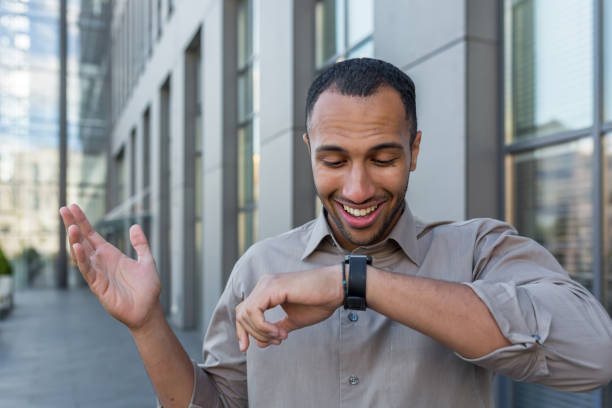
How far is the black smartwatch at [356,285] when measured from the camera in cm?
117

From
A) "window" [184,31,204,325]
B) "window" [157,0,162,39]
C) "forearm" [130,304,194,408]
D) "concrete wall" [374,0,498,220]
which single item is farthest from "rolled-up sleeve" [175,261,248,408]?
"window" [157,0,162,39]

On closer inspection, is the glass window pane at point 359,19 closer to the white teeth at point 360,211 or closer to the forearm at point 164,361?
the white teeth at point 360,211

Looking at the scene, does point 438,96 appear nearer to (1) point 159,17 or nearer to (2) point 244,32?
Answer: (2) point 244,32

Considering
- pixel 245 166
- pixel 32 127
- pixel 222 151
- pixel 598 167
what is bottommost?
pixel 598 167

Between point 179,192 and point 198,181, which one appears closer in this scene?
point 198,181

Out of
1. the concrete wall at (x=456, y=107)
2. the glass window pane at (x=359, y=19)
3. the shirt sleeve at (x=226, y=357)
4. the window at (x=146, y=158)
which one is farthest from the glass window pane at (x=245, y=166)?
the window at (x=146, y=158)

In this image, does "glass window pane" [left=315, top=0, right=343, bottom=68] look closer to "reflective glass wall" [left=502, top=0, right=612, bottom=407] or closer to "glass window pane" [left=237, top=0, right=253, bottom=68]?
"glass window pane" [left=237, top=0, right=253, bottom=68]

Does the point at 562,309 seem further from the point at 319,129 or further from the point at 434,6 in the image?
the point at 434,6

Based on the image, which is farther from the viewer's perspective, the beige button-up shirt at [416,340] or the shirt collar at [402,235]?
the shirt collar at [402,235]

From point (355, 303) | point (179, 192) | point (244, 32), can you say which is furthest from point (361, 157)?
point (179, 192)

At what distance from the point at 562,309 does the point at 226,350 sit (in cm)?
94

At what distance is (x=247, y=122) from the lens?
8.34 m

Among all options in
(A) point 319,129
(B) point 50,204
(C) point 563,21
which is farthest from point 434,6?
(B) point 50,204

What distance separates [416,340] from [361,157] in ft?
1.69
